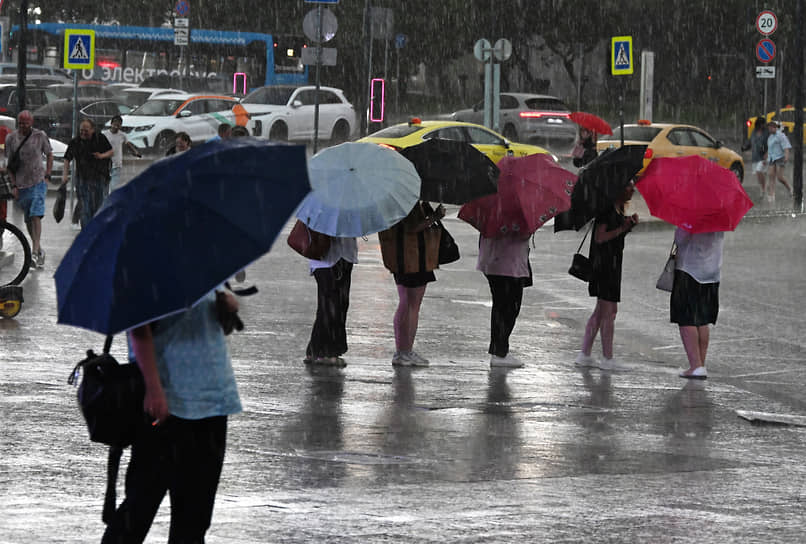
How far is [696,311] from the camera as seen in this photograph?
11594 millimetres

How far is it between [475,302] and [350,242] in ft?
14.7

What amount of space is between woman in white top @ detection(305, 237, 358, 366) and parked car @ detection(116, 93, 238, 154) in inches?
1055

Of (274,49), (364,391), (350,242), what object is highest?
(274,49)

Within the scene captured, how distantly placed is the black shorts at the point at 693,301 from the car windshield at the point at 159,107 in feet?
94.7

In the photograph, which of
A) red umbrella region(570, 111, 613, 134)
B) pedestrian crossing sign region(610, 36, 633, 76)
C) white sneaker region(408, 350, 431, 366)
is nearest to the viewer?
white sneaker region(408, 350, 431, 366)

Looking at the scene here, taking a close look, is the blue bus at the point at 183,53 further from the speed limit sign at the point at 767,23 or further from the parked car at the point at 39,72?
the speed limit sign at the point at 767,23

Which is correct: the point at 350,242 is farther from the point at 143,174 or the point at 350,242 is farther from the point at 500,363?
the point at 143,174

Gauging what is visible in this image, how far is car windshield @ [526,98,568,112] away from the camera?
4629 centimetres

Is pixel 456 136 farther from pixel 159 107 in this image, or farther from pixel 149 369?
pixel 149 369

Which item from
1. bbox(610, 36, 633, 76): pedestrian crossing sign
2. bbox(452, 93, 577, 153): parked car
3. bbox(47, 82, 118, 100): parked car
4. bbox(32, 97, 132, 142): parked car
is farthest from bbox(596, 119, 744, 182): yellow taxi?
bbox(47, 82, 118, 100): parked car

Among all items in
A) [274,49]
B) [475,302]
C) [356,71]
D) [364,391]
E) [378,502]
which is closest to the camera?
[378,502]

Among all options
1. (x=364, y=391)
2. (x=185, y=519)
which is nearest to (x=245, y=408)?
(x=364, y=391)

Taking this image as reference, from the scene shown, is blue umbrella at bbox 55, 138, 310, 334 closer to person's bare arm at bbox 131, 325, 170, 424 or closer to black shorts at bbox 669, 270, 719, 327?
person's bare arm at bbox 131, 325, 170, 424

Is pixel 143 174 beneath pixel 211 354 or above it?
above
